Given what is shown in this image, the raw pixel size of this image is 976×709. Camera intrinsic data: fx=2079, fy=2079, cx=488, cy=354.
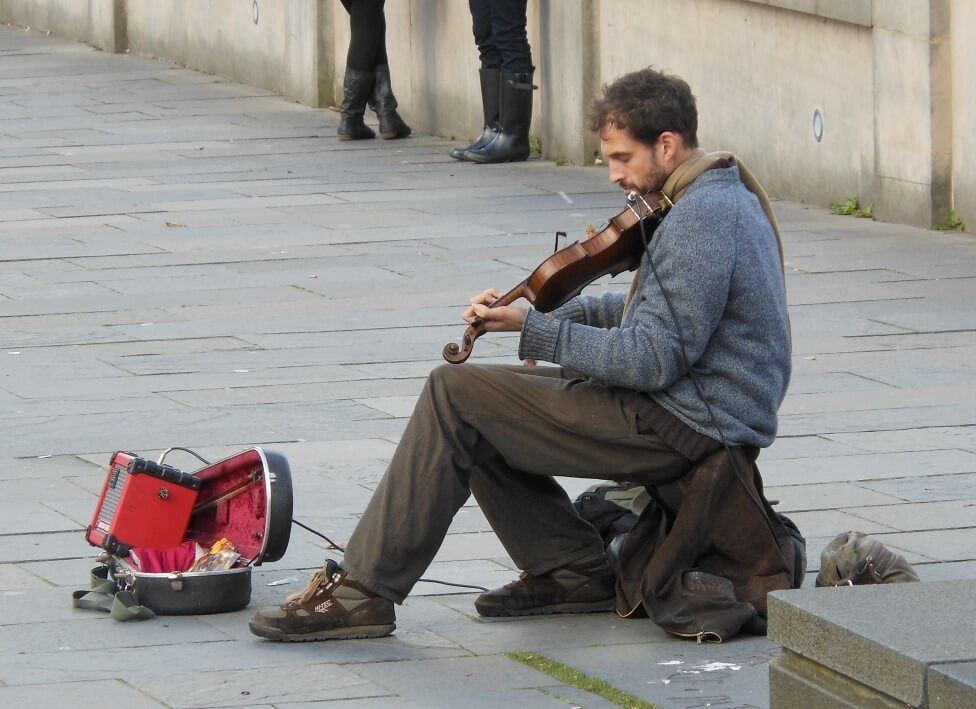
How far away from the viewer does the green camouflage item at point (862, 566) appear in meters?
4.41

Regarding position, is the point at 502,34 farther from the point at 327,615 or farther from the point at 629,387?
the point at 327,615

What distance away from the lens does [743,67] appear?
11461 mm

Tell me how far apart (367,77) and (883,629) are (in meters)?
10.7

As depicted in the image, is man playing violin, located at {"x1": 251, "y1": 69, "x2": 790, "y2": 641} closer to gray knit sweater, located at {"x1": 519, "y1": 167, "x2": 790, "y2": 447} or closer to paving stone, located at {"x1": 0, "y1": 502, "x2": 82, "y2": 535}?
gray knit sweater, located at {"x1": 519, "y1": 167, "x2": 790, "y2": 447}

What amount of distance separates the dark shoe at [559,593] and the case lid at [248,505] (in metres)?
0.48

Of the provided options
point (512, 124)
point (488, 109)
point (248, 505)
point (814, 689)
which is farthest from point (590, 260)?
point (488, 109)

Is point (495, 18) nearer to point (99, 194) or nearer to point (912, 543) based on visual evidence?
point (99, 194)

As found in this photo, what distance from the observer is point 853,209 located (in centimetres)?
1071

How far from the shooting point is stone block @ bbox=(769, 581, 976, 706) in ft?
10.4

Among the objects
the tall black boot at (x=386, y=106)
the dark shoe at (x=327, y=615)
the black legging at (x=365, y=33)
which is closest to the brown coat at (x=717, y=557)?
the dark shoe at (x=327, y=615)

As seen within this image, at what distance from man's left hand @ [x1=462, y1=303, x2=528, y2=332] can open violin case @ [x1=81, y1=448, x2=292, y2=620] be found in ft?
1.98

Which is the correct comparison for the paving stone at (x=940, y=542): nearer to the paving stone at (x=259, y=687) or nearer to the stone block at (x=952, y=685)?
the paving stone at (x=259, y=687)

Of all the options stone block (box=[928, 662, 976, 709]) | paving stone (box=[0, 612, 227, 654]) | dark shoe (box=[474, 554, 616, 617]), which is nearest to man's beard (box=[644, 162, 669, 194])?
dark shoe (box=[474, 554, 616, 617])

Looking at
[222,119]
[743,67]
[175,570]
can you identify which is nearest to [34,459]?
[175,570]
